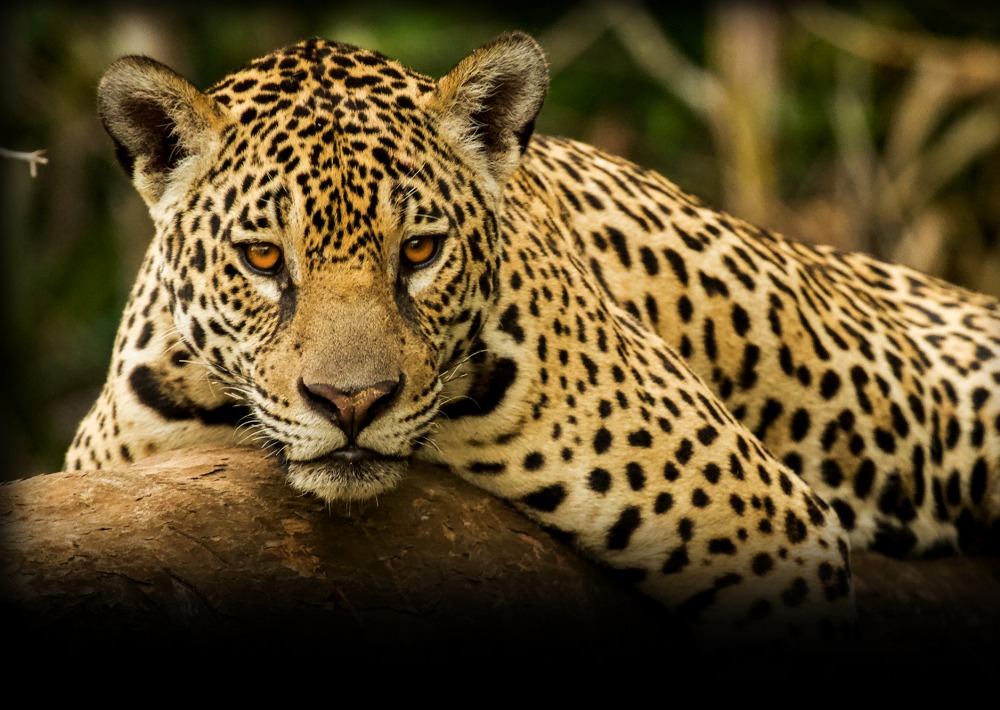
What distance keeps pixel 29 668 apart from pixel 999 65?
1440 cm

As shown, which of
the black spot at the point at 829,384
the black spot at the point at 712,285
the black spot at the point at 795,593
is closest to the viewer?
the black spot at the point at 795,593

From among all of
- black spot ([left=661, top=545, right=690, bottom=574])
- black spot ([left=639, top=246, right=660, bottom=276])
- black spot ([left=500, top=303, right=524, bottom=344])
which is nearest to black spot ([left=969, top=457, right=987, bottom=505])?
black spot ([left=639, top=246, right=660, bottom=276])

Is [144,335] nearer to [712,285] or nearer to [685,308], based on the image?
[685,308]

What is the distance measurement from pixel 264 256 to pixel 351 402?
27.5 inches

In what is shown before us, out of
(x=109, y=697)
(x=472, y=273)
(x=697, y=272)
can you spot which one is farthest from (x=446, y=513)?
(x=697, y=272)

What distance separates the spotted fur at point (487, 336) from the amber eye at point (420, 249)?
0.04 ft

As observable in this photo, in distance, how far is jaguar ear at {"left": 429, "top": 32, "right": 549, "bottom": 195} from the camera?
5.21 meters

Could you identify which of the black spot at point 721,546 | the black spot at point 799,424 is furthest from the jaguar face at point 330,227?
the black spot at point 799,424

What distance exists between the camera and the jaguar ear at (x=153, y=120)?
4914 mm

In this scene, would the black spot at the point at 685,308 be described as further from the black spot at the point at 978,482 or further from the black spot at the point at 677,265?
the black spot at the point at 978,482

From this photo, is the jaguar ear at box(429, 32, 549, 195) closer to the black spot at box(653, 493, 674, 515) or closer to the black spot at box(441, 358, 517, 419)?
the black spot at box(441, 358, 517, 419)

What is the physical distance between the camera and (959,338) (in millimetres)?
7973

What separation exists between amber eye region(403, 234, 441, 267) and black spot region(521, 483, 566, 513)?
113cm

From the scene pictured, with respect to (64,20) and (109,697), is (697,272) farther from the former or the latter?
(64,20)
